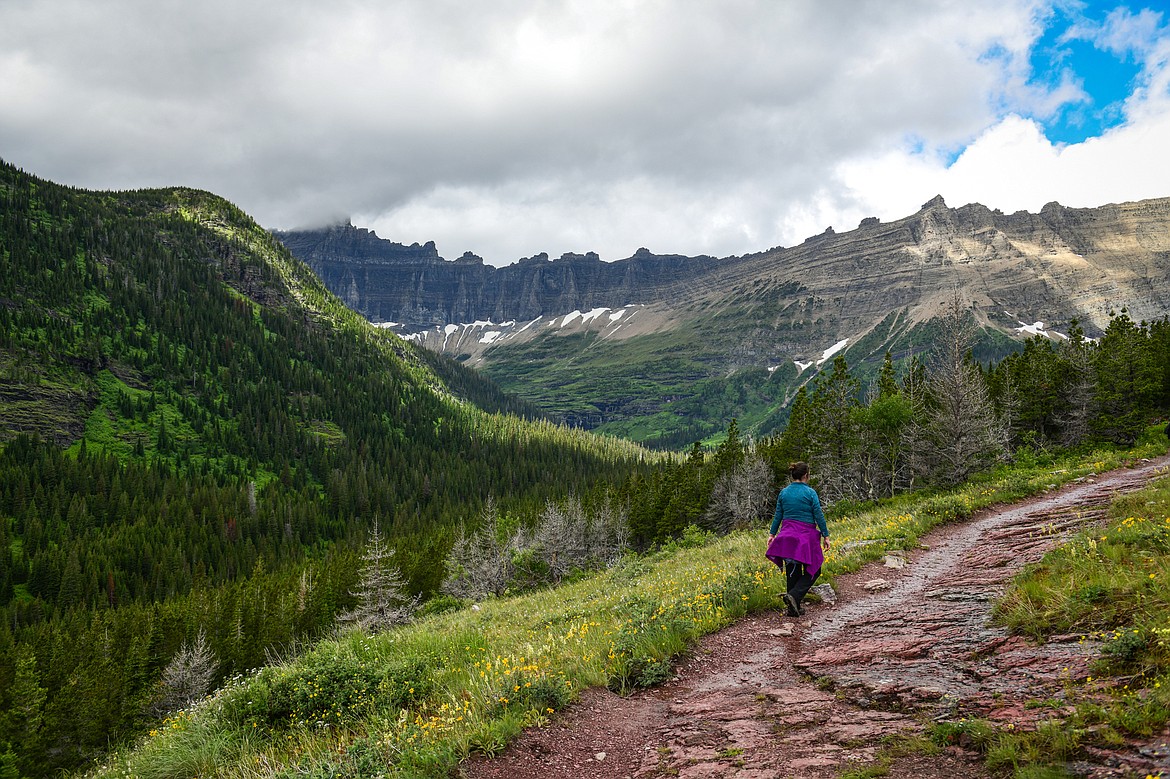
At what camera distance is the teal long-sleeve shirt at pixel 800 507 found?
A: 10.7m

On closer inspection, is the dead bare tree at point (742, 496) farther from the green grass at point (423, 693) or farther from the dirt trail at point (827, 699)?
the dirt trail at point (827, 699)

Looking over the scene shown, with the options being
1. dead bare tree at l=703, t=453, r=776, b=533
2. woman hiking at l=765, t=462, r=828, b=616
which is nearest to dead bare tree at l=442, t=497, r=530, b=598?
dead bare tree at l=703, t=453, r=776, b=533

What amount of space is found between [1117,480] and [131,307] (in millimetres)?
245382

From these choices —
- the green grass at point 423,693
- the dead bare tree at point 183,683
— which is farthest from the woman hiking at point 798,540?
the dead bare tree at point 183,683

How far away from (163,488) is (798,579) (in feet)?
452

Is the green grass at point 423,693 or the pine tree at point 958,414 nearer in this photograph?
the green grass at point 423,693

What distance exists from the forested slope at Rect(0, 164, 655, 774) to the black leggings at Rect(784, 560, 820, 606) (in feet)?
159

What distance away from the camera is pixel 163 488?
11125 centimetres

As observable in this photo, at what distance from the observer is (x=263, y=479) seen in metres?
143

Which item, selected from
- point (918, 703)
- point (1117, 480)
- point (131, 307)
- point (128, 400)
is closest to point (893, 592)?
point (918, 703)

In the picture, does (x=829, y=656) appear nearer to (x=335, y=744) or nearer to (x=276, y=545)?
(x=335, y=744)

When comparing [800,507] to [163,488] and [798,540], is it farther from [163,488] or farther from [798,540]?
[163,488]

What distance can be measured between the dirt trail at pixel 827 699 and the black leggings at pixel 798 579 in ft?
1.58

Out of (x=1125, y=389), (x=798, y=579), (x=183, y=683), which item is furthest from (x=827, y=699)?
(x=1125, y=389)
